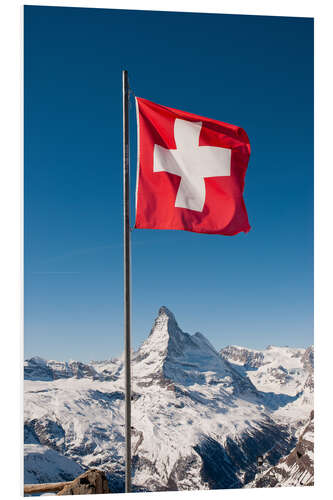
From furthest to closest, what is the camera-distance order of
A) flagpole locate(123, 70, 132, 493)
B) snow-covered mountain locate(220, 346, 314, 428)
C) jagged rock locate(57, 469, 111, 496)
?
snow-covered mountain locate(220, 346, 314, 428) → jagged rock locate(57, 469, 111, 496) → flagpole locate(123, 70, 132, 493)

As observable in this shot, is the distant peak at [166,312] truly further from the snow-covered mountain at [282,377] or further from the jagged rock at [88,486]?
the jagged rock at [88,486]

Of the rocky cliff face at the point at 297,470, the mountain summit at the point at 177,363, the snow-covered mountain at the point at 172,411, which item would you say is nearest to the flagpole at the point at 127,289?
the rocky cliff face at the point at 297,470

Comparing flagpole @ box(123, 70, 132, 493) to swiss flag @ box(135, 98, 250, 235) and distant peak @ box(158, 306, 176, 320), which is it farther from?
distant peak @ box(158, 306, 176, 320)

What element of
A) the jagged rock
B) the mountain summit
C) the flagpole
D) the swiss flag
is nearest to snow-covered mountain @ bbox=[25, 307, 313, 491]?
the mountain summit

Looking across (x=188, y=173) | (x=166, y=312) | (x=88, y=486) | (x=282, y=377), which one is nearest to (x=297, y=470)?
(x=282, y=377)

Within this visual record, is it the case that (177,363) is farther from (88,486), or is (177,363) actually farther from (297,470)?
(88,486)

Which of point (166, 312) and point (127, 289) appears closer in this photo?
point (127, 289)

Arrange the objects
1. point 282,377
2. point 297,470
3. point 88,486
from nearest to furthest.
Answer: point 88,486, point 297,470, point 282,377
